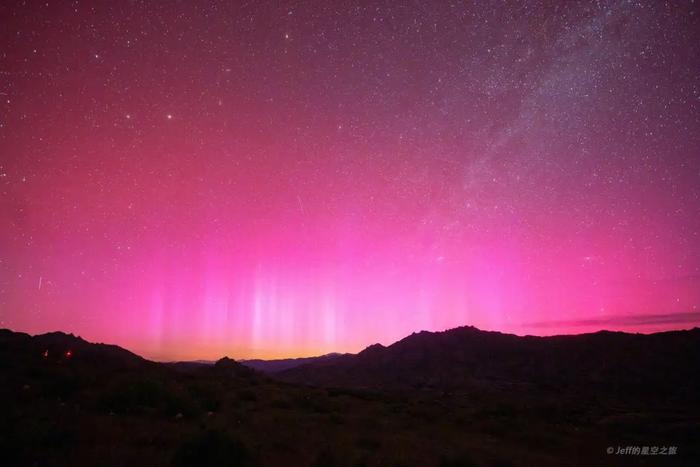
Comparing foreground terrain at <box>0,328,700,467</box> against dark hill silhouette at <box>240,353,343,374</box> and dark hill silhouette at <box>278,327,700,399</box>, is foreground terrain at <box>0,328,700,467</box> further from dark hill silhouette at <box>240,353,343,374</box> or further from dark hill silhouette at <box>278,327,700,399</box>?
dark hill silhouette at <box>240,353,343,374</box>

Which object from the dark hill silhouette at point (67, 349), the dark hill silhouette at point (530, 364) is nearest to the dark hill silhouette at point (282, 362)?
the dark hill silhouette at point (530, 364)

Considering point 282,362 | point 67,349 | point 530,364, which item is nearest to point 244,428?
point 67,349

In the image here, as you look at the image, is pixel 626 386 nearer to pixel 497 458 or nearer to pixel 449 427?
pixel 449 427

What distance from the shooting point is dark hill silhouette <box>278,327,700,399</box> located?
6097 cm

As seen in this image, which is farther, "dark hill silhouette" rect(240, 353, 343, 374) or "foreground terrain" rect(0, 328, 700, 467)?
"dark hill silhouette" rect(240, 353, 343, 374)

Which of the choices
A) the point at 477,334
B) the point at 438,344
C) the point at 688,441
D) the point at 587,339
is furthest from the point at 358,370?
the point at 688,441

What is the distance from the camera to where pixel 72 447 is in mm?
8414

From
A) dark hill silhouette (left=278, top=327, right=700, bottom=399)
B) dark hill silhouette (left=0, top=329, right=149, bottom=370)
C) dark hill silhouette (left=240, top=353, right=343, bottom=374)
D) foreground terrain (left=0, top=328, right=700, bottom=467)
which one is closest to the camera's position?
foreground terrain (left=0, top=328, right=700, bottom=467)

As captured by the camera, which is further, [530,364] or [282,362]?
[282,362]

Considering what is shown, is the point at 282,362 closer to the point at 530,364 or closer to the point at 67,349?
the point at 530,364

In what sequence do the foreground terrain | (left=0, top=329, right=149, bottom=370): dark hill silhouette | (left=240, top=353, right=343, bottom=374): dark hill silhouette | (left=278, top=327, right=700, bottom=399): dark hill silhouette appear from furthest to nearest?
(left=240, top=353, right=343, bottom=374): dark hill silhouette → (left=278, top=327, right=700, bottom=399): dark hill silhouette → (left=0, top=329, right=149, bottom=370): dark hill silhouette → the foreground terrain

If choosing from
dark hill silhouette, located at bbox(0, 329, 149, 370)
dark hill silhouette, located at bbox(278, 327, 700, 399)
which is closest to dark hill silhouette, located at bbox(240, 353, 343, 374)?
dark hill silhouette, located at bbox(278, 327, 700, 399)

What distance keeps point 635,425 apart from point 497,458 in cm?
2147

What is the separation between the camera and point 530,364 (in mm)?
75688
